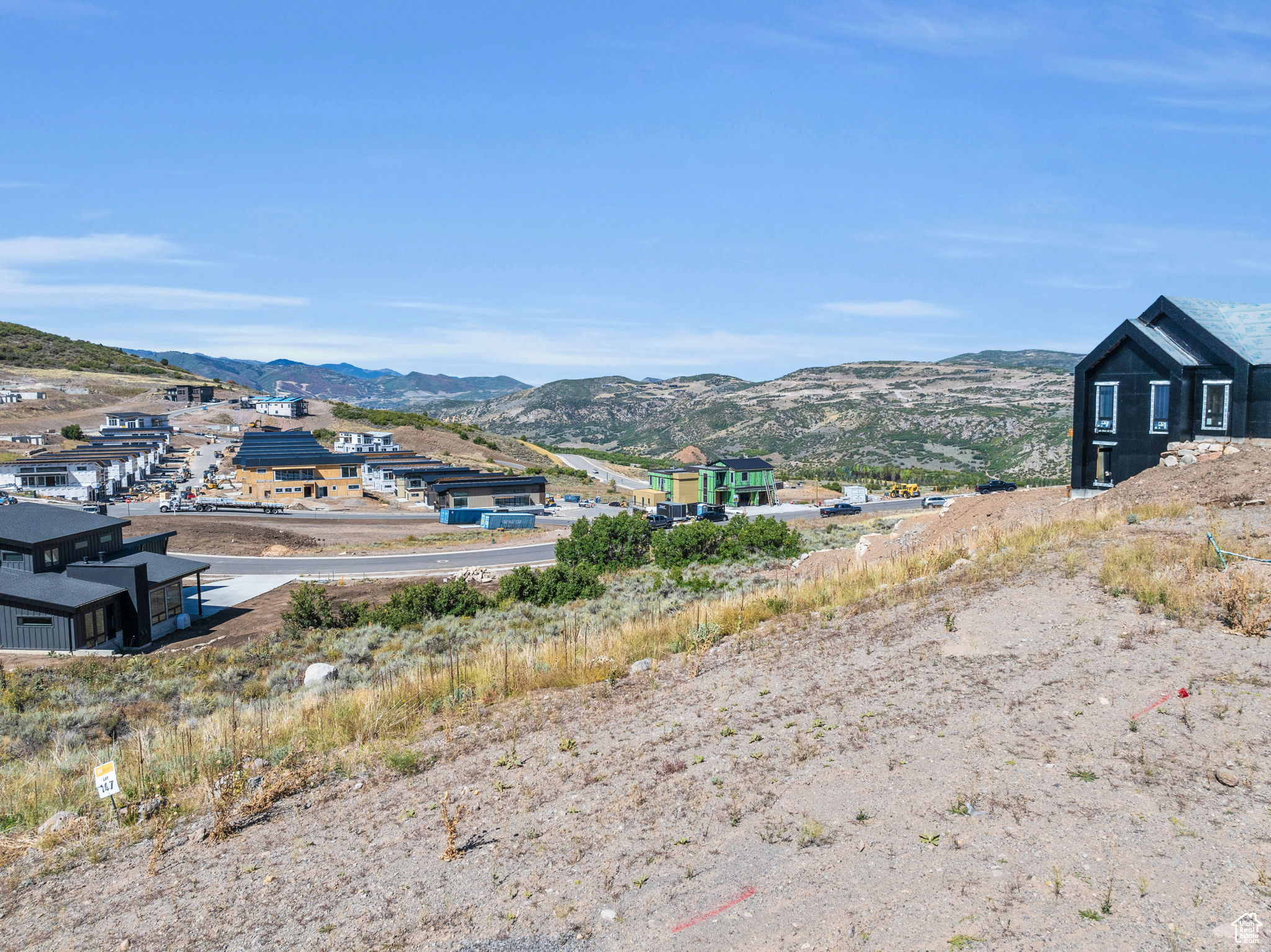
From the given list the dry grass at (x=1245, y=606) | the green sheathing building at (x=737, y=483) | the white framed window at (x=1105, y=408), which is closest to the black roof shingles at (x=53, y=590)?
the dry grass at (x=1245, y=606)

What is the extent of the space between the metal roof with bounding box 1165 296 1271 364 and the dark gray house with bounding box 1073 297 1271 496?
0.10ft

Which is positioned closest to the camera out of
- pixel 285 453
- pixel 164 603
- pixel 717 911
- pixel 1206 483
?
pixel 717 911

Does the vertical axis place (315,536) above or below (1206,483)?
below

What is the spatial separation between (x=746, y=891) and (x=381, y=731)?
6.44m

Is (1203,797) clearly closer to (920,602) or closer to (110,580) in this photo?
(920,602)

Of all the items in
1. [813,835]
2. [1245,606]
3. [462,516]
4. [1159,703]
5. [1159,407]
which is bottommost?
[462,516]

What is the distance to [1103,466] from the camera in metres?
26.8

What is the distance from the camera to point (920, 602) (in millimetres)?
12867

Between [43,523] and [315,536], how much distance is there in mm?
31267

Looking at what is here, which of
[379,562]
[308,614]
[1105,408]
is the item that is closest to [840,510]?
[379,562]

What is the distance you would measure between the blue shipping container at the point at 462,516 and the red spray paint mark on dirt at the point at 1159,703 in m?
69.4

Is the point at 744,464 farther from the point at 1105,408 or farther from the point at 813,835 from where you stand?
the point at 813,835

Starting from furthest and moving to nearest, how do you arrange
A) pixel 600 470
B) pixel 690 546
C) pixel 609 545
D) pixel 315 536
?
pixel 600 470 < pixel 315 536 < pixel 609 545 < pixel 690 546

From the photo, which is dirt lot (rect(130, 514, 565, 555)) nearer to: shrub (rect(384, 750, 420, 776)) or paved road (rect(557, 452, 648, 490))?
paved road (rect(557, 452, 648, 490))
